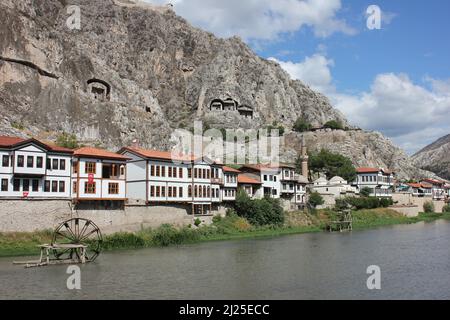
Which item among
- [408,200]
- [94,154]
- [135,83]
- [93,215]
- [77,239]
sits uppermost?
[135,83]

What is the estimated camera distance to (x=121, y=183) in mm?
61906

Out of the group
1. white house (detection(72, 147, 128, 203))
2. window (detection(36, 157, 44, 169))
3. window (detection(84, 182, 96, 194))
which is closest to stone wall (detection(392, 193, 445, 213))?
white house (detection(72, 147, 128, 203))

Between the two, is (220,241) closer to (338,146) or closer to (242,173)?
(242,173)

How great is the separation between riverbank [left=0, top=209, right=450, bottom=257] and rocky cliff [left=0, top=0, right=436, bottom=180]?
111ft

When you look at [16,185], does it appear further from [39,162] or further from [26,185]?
[39,162]

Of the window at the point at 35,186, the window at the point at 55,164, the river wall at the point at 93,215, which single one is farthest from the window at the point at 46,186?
the window at the point at 55,164

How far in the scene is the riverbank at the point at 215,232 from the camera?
50500mm

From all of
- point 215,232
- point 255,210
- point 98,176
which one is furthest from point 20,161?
point 255,210

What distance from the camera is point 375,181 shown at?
118 m

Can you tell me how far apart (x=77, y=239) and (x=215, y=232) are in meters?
23.7

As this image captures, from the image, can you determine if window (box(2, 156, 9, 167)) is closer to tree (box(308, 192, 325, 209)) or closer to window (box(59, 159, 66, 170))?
window (box(59, 159, 66, 170))

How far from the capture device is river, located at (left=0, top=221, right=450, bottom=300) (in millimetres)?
31484
